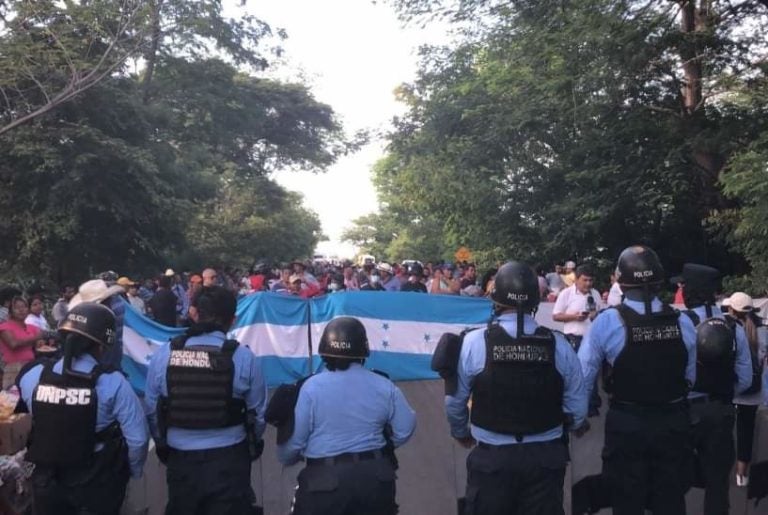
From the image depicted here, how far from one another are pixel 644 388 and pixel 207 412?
271 cm

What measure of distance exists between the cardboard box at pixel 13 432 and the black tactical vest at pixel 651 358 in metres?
3.96

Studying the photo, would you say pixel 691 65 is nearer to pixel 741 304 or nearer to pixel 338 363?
pixel 741 304

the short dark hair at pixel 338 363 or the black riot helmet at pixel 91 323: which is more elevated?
the black riot helmet at pixel 91 323

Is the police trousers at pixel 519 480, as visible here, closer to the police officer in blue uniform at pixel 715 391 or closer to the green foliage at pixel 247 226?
the police officer in blue uniform at pixel 715 391

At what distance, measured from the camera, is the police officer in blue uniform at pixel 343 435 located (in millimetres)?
4551

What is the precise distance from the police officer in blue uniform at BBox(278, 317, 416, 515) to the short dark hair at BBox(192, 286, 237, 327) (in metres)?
0.67

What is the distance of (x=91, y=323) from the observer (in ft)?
15.5

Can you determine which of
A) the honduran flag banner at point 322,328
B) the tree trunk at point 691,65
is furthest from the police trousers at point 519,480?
the tree trunk at point 691,65

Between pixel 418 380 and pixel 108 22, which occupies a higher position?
pixel 108 22

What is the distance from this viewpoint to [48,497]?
469 centimetres

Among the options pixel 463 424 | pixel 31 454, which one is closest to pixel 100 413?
pixel 31 454

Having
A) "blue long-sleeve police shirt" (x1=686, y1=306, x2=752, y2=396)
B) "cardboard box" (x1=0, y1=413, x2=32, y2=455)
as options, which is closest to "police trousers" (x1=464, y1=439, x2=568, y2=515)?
"blue long-sleeve police shirt" (x1=686, y1=306, x2=752, y2=396)

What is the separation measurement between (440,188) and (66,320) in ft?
77.5

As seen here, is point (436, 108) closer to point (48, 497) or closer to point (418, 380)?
point (418, 380)
